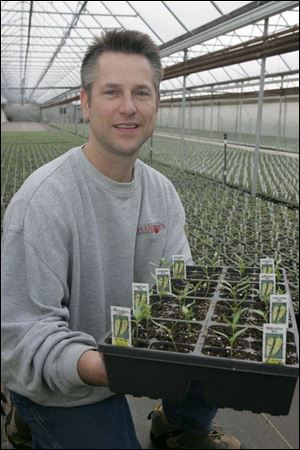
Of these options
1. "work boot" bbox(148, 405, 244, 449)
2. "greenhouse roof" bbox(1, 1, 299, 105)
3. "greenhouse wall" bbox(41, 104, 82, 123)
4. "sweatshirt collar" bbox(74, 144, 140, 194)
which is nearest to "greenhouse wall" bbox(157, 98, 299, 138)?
"greenhouse roof" bbox(1, 1, 299, 105)

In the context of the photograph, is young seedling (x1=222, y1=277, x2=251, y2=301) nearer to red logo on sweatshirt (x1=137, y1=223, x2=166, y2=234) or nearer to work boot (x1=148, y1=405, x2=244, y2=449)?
red logo on sweatshirt (x1=137, y1=223, x2=166, y2=234)

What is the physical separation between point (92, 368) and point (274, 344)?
318 mm

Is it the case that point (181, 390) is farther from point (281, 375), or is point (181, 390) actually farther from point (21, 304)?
point (21, 304)

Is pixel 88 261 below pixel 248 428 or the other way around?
the other way around

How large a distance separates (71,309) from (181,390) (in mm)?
334

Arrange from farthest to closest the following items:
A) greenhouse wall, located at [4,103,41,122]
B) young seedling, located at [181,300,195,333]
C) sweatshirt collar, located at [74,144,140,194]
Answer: greenhouse wall, located at [4,103,41,122] < sweatshirt collar, located at [74,144,140,194] < young seedling, located at [181,300,195,333]

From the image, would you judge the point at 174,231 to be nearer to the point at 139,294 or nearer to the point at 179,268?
the point at 179,268

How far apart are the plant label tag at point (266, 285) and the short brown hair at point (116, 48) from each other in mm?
503

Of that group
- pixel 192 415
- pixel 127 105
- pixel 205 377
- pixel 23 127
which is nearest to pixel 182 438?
pixel 192 415

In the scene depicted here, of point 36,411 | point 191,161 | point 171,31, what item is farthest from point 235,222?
point 191,161

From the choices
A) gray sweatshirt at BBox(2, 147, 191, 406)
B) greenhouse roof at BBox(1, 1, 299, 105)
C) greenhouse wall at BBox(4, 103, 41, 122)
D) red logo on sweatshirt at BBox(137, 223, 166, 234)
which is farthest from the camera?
greenhouse wall at BBox(4, 103, 41, 122)

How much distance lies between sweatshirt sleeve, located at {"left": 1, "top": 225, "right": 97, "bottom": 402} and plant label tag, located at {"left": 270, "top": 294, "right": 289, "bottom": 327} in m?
0.35

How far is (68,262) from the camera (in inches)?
40.4

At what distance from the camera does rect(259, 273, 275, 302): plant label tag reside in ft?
3.79
